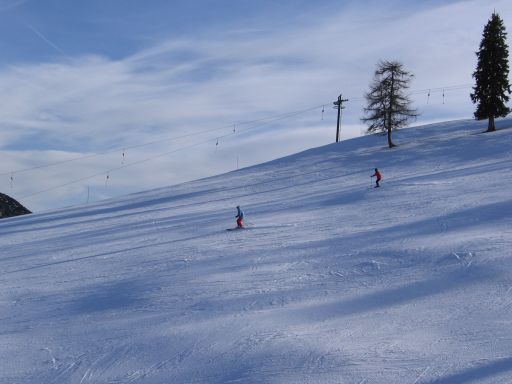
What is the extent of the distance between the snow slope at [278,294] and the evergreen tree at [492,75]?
19.2 meters

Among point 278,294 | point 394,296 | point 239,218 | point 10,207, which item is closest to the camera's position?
point 394,296

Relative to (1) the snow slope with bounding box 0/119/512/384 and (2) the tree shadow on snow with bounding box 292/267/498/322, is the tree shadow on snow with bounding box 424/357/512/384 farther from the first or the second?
(2) the tree shadow on snow with bounding box 292/267/498/322

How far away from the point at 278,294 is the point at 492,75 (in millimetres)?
36484

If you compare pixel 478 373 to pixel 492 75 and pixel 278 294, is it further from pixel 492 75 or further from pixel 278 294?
pixel 492 75

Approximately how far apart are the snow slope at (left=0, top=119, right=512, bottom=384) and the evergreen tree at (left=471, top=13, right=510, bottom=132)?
755 inches

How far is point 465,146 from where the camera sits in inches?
1379

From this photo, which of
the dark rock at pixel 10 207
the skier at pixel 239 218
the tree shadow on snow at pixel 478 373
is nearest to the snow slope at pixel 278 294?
the tree shadow on snow at pixel 478 373

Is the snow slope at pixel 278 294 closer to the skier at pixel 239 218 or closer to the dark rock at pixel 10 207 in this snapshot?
the skier at pixel 239 218

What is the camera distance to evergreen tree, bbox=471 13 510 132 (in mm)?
39969

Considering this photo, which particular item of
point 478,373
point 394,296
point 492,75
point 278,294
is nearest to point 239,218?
point 278,294

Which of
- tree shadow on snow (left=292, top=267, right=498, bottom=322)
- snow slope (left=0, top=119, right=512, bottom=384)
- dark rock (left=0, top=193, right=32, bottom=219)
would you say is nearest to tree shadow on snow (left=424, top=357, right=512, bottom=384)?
snow slope (left=0, top=119, right=512, bottom=384)

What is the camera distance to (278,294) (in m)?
10.5

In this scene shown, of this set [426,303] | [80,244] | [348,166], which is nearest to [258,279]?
[426,303]

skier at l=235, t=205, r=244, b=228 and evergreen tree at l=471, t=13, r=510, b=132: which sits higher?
evergreen tree at l=471, t=13, r=510, b=132
